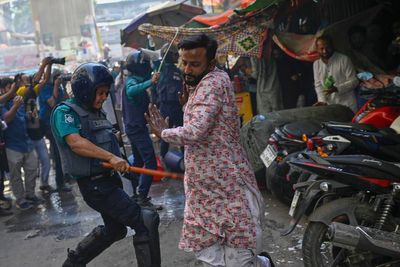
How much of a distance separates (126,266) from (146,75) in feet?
7.60

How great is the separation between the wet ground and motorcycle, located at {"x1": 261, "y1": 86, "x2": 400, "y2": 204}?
486 millimetres

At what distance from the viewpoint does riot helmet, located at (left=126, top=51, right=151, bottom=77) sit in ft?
16.6

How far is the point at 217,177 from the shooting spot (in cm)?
237

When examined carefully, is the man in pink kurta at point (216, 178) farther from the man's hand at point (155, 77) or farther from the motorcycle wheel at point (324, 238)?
the man's hand at point (155, 77)

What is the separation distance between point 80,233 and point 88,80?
8.33ft

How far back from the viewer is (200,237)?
244cm

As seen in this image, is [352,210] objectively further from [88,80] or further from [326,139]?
[88,80]

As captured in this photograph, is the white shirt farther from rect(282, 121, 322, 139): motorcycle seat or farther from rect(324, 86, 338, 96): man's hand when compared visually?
rect(282, 121, 322, 139): motorcycle seat

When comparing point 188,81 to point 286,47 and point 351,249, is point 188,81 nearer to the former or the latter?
point 351,249

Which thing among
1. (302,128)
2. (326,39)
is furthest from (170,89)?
(302,128)

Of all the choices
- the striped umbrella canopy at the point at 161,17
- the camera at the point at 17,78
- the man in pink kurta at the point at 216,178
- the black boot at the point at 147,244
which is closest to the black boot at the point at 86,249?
the black boot at the point at 147,244

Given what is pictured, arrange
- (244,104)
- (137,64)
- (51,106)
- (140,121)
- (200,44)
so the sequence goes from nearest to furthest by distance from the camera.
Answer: (200,44) < (137,64) < (140,121) < (51,106) < (244,104)

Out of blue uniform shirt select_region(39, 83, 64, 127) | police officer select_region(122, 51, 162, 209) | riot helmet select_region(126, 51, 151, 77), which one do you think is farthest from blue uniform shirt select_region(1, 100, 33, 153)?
riot helmet select_region(126, 51, 151, 77)

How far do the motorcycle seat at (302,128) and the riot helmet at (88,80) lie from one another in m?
2.17
